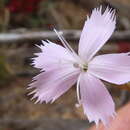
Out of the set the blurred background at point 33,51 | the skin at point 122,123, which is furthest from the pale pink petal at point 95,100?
the blurred background at point 33,51

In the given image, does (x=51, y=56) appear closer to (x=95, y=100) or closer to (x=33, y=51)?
(x=95, y=100)

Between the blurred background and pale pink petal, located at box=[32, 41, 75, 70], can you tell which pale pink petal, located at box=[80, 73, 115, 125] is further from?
the blurred background

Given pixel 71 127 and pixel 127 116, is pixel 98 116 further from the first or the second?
pixel 71 127

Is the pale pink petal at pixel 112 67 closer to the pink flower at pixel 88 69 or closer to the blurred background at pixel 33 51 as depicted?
the pink flower at pixel 88 69

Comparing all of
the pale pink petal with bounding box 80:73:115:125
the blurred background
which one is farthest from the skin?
the blurred background

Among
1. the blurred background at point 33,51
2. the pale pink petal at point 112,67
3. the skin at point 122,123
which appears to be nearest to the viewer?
the pale pink petal at point 112,67

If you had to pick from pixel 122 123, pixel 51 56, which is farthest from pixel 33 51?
pixel 51 56
